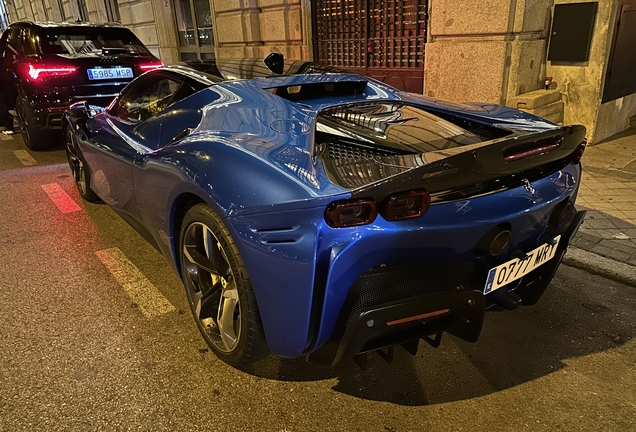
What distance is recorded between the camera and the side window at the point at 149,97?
9.76ft

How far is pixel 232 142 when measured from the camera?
6.97ft

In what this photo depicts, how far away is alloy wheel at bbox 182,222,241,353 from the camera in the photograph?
2.20m

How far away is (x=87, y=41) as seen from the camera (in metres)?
6.34

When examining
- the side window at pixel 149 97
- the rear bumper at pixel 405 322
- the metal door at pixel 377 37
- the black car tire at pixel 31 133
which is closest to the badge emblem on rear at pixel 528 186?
the rear bumper at pixel 405 322

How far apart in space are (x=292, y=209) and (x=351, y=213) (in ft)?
0.69

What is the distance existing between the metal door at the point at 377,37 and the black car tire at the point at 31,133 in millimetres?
4810

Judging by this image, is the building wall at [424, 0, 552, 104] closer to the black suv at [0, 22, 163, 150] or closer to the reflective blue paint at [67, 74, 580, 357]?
the reflective blue paint at [67, 74, 580, 357]

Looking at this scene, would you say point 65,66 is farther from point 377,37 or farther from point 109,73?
point 377,37

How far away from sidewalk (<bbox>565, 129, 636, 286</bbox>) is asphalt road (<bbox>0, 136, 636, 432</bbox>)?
0.41 metres

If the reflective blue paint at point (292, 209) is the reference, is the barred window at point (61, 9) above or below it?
above

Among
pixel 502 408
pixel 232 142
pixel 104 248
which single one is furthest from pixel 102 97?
pixel 502 408

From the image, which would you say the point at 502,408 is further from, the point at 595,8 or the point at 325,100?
the point at 595,8

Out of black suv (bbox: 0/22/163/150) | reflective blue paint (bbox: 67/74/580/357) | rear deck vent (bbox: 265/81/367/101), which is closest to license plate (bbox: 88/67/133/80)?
black suv (bbox: 0/22/163/150)

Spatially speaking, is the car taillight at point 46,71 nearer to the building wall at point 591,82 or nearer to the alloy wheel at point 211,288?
the alloy wheel at point 211,288
